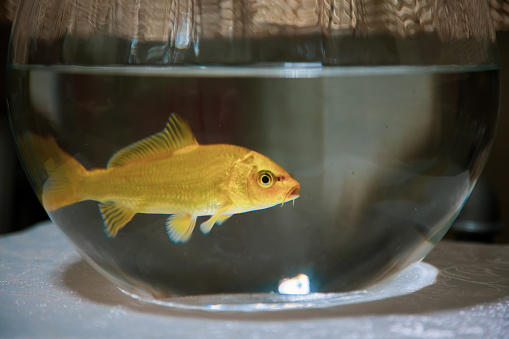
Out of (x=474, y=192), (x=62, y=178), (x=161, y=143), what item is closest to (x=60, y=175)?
(x=62, y=178)

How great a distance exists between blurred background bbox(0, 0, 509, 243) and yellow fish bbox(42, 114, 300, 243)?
67 centimetres

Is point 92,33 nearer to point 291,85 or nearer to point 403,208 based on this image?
point 291,85

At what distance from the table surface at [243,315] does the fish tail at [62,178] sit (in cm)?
9

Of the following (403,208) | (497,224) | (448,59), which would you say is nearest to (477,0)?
(448,59)

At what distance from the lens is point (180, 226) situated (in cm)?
53

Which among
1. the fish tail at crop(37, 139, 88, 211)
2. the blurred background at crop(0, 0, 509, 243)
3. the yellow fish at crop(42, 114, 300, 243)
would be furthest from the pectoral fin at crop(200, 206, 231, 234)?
the blurred background at crop(0, 0, 509, 243)

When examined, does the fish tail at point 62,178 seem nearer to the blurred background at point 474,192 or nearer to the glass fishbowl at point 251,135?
the glass fishbowl at point 251,135

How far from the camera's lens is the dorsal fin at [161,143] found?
0.51 m

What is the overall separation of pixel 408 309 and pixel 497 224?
0.70m

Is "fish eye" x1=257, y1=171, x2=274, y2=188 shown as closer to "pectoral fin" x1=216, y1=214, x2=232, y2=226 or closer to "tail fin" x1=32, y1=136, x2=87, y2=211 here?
"pectoral fin" x1=216, y1=214, x2=232, y2=226

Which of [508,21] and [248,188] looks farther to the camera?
[508,21]

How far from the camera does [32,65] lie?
0.60 meters

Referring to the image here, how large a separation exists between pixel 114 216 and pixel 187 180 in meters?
0.07

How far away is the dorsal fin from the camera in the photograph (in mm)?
512
